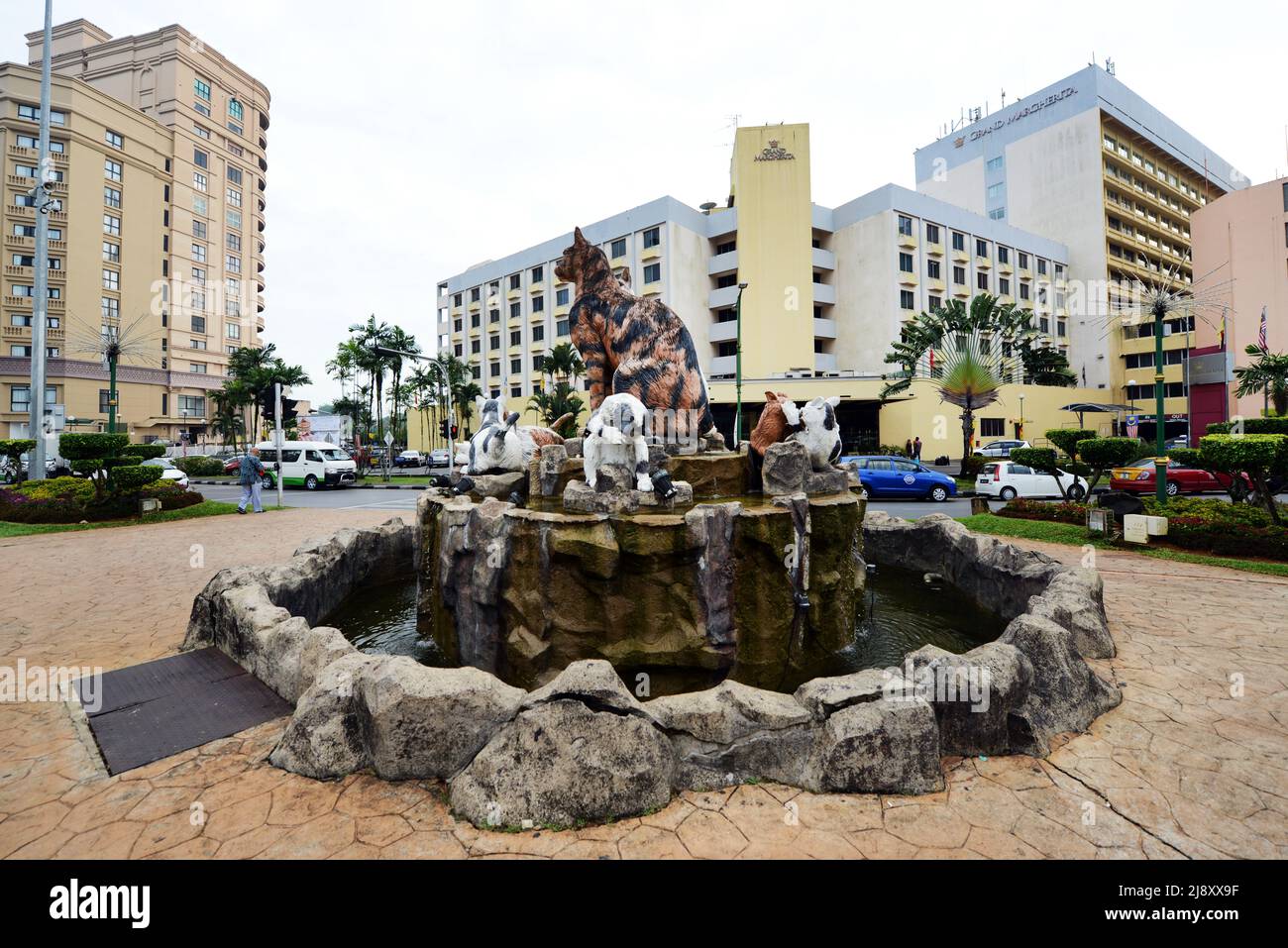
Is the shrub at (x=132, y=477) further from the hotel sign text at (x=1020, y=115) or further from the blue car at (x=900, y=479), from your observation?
the hotel sign text at (x=1020, y=115)

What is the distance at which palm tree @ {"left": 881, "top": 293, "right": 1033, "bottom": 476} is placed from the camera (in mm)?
22016

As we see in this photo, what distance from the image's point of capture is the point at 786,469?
17.0ft

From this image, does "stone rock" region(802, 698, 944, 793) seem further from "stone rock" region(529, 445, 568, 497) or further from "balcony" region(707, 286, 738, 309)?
"balcony" region(707, 286, 738, 309)

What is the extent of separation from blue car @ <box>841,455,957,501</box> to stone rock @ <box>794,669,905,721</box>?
15327 mm

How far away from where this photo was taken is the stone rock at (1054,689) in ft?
10.2

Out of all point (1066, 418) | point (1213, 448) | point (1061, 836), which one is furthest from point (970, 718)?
point (1066, 418)

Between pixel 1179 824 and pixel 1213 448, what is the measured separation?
9.25 m

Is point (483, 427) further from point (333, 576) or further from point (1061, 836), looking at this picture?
point (1061, 836)

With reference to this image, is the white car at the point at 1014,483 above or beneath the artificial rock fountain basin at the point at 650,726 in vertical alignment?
above

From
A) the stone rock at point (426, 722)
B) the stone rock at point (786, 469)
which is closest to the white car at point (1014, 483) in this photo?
the stone rock at point (786, 469)

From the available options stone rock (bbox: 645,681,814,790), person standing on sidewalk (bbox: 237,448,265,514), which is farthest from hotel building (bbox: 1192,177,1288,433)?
person standing on sidewalk (bbox: 237,448,265,514)

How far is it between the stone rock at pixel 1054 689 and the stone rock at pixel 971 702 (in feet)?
0.40

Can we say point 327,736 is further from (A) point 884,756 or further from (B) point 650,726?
(A) point 884,756

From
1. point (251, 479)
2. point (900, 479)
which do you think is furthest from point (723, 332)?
point (251, 479)
